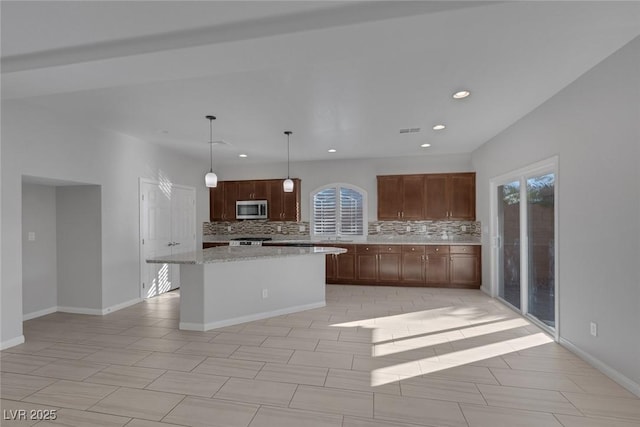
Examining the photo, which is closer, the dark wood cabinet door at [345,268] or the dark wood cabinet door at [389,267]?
the dark wood cabinet door at [389,267]

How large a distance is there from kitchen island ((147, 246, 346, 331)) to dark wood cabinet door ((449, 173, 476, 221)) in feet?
9.81

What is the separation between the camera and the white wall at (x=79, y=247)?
435cm

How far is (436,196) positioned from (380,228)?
1.32 m

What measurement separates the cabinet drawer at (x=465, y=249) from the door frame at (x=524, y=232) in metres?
0.57

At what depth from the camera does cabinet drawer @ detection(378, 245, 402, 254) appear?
6035mm

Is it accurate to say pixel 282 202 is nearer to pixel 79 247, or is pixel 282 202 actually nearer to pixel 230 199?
pixel 230 199

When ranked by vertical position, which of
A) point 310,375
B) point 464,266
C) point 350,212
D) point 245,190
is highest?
point 245,190

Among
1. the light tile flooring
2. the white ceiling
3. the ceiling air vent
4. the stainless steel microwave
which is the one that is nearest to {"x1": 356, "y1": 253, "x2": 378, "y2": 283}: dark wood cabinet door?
the light tile flooring

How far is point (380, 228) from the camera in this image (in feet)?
21.9

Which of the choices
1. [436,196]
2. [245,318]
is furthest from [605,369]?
[436,196]

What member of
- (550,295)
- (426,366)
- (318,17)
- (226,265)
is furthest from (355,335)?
(318,17)

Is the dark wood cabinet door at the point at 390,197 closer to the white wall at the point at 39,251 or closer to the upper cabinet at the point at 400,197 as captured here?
the upper cabinet at the point at 400,197

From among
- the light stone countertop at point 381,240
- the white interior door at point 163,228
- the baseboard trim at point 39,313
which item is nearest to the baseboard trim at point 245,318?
the white interior door at point 163,228

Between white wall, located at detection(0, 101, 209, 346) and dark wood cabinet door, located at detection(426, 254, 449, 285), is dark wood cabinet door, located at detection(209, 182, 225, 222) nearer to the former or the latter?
white wall, located at detection(0, 101, 209, 346)
